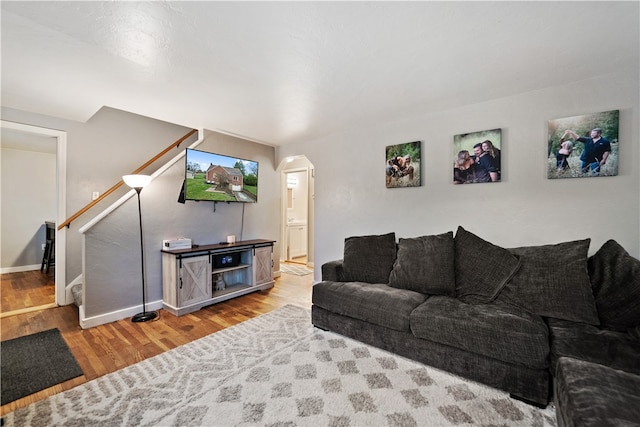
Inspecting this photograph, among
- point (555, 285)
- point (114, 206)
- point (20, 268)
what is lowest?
point (20, 268)

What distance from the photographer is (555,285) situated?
1977mm

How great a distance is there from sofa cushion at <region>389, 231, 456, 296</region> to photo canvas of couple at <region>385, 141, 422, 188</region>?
0.85 m

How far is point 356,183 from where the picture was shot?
12.3ft

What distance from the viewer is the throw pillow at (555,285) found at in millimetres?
1860

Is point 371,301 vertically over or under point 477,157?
under

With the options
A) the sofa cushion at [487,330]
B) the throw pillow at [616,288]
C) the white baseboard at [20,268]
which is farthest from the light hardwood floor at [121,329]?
the throw pillow at [616,288]

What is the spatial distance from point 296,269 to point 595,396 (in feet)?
15.7

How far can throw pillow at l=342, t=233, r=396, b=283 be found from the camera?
9.43 ft

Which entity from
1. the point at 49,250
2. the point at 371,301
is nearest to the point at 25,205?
the point at 49,250

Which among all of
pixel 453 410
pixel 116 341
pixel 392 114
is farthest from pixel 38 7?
pixel 453 410

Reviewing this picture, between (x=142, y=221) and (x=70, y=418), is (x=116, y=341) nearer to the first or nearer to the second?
(x=70, y=418)

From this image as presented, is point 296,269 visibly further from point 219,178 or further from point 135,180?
point 135,180

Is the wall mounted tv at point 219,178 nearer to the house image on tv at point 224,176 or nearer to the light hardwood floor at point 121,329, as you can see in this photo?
the house image on tv at point 224,176

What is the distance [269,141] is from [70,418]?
377cm
